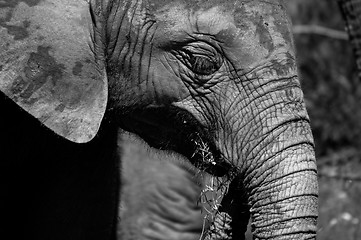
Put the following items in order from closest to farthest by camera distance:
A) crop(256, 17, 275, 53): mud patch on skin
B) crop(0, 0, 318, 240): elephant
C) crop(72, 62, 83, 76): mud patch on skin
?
crop(0, 0, 318, 240): elephant < crop(256, 17, 275, 53): mud patch on skin < crop(72, 62, 83, 76): mud patch on skin

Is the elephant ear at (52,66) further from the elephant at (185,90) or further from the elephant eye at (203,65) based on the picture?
the elephant eye at (203,65)

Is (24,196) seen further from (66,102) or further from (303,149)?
(303,149)

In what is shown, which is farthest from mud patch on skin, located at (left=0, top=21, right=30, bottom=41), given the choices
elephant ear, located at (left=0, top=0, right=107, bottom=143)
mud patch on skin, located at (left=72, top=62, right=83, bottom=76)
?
mud patch on skin, located at (left=72, top=62, right=83, bottom=76)

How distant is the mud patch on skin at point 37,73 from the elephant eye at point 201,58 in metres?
0.54

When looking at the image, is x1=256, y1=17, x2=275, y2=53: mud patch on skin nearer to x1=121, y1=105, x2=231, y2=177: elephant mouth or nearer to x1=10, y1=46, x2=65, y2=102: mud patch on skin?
x1=121, y1=105, x2=231, y2=177: elephant mouth

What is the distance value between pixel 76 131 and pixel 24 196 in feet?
3.05

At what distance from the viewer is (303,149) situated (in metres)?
4.79

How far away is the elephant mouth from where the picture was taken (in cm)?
514

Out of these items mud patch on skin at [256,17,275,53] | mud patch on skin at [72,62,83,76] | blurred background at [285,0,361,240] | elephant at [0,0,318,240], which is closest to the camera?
elephant at [0,0,318,240]

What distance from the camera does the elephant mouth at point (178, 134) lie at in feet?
16.9

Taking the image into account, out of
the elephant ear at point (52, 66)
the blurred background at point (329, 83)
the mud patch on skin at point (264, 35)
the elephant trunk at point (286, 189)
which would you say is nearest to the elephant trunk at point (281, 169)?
the elephant trunk at point (286, 189)

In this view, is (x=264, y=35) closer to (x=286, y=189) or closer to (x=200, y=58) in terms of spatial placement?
(x=200, y=58)

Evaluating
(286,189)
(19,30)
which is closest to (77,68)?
(19,30)

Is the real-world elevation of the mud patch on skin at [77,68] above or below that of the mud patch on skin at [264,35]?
below
